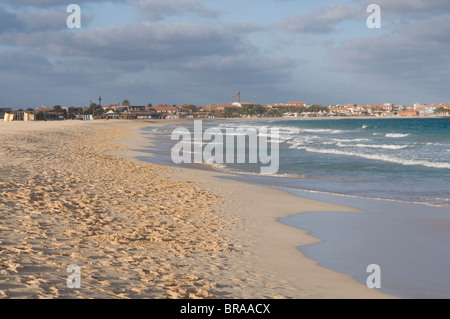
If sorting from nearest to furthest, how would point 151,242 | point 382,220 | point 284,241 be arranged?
point 151,242, point 284,241, point 382,220

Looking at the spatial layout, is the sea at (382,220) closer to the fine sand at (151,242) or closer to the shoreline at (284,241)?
the shoreline at (284,241)

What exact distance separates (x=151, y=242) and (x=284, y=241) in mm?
2408

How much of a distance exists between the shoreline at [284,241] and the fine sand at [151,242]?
0.06 feet

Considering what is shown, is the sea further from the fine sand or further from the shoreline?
the fine sand

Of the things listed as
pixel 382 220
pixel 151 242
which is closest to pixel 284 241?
pixel 151 242

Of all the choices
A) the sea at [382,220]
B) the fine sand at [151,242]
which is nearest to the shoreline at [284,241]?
Result: the fine sand at [151,242]

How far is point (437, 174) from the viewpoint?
17891mm

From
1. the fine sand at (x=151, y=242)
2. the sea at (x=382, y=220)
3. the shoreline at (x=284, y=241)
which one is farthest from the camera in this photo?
the sea at (x=382, y=220)

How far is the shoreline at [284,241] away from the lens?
18.5 feet

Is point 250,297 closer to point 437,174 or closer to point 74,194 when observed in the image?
point 74,194

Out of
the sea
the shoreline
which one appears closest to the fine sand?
the shoreline

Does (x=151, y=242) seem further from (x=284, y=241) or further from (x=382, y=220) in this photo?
(x=382, y=220)

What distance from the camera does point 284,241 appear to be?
26.0 feet
